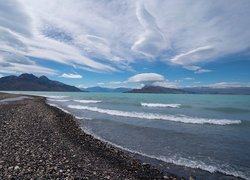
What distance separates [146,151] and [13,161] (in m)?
6.73

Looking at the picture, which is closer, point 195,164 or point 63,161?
point 63,161

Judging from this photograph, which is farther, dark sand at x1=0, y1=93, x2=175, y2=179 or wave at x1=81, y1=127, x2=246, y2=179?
wave at x1=81, y1=127, x2=246, y2=179

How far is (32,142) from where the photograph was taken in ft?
28.5

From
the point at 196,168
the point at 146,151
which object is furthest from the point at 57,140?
the point at 196,168

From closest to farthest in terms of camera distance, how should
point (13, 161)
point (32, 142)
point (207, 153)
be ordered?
point (13, 161) → point (32, 142) → point (207, 153)

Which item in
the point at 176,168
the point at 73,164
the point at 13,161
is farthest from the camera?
the point at 176,168

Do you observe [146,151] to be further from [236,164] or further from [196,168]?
[236,164]

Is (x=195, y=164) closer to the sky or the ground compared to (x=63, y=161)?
closer to the ground

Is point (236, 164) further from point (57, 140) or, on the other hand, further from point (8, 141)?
point (8, 141)

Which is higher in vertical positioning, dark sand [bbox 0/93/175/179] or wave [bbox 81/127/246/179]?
dark sand [bbox 0/93/175/179]

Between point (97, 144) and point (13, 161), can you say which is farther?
point (97, 144)

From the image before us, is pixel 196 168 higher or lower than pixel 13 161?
lower

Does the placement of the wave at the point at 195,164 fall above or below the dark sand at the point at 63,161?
below

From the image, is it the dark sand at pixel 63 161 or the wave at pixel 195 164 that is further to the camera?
the wave at pixel 195 164
